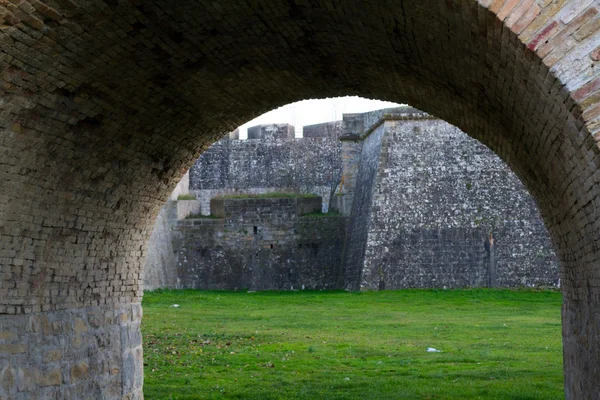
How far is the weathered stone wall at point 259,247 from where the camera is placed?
28891mm

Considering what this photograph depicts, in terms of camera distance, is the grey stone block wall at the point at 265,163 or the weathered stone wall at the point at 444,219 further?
the grey stone block wall at the point at 265,163

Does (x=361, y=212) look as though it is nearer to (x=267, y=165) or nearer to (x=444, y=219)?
(x=444, y=219)

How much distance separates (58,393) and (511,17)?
18.6ft

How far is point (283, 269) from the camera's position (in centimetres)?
2886

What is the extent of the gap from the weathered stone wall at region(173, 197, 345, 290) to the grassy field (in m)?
5.19

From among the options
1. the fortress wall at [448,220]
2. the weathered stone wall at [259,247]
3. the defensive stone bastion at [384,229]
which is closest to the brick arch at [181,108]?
the fortress wall at [448,220]

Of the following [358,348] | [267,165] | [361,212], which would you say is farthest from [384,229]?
[267,165]

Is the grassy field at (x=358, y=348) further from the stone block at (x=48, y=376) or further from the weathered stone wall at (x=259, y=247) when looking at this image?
the weathered stone wall at (x=259, y=247)

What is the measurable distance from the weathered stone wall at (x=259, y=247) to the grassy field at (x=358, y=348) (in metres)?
5.19

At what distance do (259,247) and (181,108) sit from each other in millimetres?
21114

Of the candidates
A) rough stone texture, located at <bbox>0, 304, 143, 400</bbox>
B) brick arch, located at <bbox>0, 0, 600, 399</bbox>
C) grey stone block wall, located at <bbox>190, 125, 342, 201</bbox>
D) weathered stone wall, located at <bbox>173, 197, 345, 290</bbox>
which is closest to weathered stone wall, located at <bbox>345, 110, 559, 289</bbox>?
weathered stone wall, located at <bbox>173, 197, 345, 290</bbox>

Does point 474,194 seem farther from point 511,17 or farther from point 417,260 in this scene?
point 511,17

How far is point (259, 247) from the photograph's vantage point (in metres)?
29.2

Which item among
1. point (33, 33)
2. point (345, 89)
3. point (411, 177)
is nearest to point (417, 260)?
point (411, 177)
